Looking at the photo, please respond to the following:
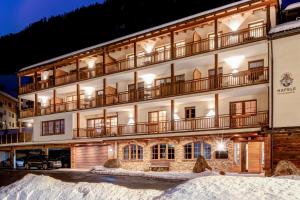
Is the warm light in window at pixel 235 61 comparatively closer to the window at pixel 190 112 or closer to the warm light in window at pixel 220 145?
the window at pixel 190 112

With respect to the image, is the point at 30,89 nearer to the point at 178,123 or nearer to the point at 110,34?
the point at 178,123

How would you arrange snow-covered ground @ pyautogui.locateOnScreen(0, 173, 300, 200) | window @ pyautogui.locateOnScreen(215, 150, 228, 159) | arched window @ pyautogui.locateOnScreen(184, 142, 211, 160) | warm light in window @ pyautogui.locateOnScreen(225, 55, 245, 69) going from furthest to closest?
arched window @ pyautogui.locateOnScreen(184, 142, 211, 160)
warm light in window @ pyautogui.locateOnScreen(225, 55, 245, 69)
window @ pyautogui.locateOnScreen(215, 150, 228, 159)
snow-covered ground @ pyautogui.locateOnScreen(0, 173, 300, 200)

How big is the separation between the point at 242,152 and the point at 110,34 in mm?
61495

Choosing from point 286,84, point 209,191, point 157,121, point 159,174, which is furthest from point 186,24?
point 209,191

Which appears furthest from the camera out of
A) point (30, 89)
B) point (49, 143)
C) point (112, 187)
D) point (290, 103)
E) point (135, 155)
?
point (30, 89)

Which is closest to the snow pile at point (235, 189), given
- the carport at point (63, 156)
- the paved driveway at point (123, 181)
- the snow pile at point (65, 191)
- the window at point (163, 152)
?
the snow pile at point (65, 191)

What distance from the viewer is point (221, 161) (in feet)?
93.0

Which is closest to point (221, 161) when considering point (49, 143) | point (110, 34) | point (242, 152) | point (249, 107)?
point (242, 152)

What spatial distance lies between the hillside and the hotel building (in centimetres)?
3609

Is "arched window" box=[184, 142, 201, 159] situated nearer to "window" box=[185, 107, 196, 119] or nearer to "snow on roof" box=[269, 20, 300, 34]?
"window" box=[185, 107, 196, 119]

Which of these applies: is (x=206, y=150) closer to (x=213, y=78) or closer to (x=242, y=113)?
(x=242, y=113)

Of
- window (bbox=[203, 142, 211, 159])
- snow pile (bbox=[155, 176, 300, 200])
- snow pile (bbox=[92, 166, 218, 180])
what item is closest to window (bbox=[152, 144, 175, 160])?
snow pile (bbox=[92, 166, 218, 180])

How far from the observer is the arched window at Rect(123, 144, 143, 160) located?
33656 mm

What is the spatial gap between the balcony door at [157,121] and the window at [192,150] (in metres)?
2.64
